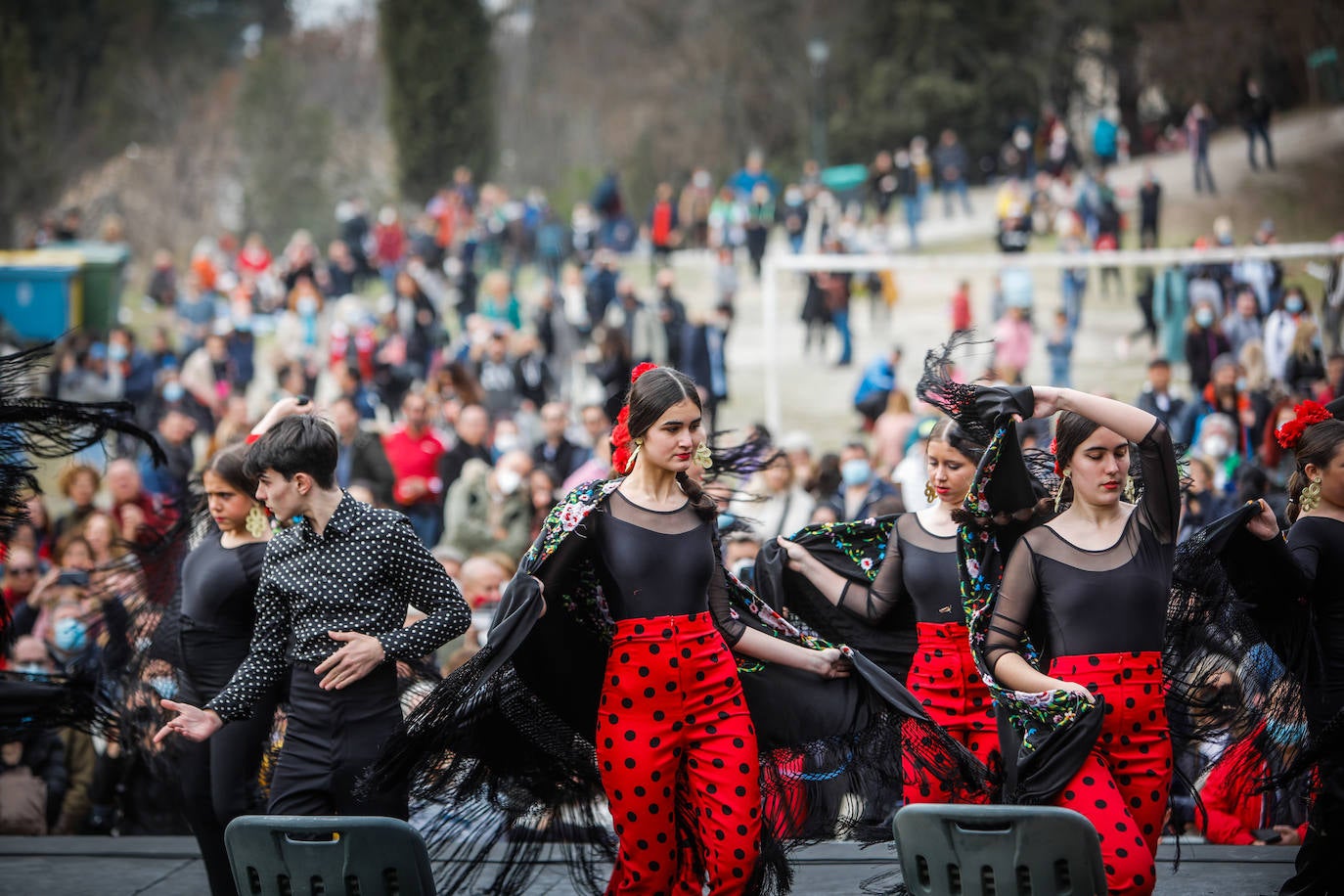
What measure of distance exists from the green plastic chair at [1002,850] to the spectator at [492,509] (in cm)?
598

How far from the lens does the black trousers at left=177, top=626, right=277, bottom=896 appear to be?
15.2 feet

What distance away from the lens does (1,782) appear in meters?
6.68

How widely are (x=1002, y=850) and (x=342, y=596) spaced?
195 centimetres

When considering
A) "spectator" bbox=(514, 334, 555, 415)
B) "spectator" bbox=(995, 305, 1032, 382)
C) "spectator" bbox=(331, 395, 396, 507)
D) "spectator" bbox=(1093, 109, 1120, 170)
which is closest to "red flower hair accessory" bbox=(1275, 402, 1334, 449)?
"spectator" bbox=(331, 395, 396, 507)

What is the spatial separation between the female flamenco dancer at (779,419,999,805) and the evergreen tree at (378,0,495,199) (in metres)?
30.5

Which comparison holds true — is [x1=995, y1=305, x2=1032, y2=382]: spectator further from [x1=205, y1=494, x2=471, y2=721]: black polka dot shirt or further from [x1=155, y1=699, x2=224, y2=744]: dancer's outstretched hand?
[x1=155, y1=699, x2=224, y2=744]: dancer's outstretched hand

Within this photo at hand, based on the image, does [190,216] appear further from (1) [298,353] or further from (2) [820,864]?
(2) [820,864]

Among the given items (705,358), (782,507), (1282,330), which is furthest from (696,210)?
(782,507)

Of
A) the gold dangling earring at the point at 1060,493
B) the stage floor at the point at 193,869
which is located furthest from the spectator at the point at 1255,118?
the gold dangling earring at the point at 1060,493

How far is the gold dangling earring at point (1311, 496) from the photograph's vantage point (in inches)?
179

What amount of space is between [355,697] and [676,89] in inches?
1478

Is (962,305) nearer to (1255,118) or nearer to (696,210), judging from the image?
(1255,118)

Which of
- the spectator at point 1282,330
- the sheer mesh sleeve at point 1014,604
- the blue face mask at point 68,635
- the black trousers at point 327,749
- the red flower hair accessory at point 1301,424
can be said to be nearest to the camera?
the sheer mesh sleeve at point 1014,604

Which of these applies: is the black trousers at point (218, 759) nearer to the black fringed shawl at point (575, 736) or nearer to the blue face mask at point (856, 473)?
the black fringed shawl at point (575, 736)
